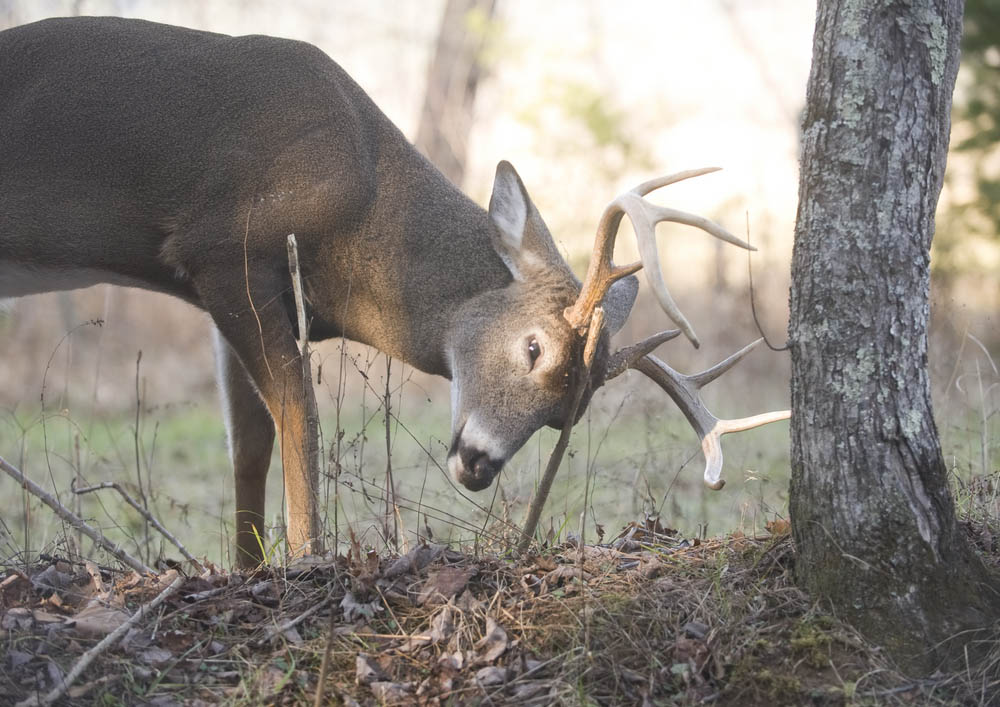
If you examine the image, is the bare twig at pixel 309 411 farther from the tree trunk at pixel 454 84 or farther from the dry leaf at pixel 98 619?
the tree trunk at pixel 454 84

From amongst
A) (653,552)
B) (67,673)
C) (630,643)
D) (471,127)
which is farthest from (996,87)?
(67,673)

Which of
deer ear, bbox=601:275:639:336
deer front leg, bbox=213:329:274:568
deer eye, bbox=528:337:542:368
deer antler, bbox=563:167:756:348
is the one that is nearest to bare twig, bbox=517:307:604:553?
deer antler, bbox=563:167:756:348

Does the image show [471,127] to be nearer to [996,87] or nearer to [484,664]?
[996,87]

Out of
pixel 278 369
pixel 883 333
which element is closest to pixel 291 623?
pixel 278 369

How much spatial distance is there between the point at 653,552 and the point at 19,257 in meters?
3.06

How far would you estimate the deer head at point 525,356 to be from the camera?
4477 millimetres

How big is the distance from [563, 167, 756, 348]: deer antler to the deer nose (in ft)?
2.26

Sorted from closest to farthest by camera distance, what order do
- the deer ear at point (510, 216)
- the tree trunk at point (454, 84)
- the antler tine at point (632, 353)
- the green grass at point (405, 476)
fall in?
the antler tine at point (632, 353) → the deer ear at point (510, 216) → the green grass at point (405, 476) → the tree trunk at point (454, 84)

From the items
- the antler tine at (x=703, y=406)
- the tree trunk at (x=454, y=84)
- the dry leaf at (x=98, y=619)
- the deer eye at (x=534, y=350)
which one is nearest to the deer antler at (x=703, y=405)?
the antler tine at (x=703, y=406)

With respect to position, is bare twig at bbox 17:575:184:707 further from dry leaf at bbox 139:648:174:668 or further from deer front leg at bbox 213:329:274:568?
deer front leg at bbox 213:329:274:568

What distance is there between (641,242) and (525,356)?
1.15 m

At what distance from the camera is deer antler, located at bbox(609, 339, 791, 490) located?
169 inches

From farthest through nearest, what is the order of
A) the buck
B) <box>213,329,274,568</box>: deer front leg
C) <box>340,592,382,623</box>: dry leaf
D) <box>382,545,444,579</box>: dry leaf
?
<box>213,329,274,568</box>: deer front leg < the buck < <box>382,545,444,579</box>: dry leaf < <box>340,592,382,623</box>: dry leaf

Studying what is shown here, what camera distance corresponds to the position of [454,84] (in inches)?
631
